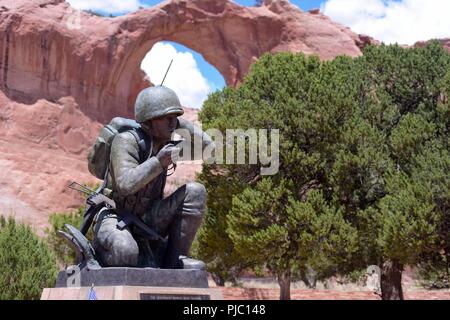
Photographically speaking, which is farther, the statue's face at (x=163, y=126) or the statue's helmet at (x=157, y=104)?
the statue's face at (x=163, y=126)

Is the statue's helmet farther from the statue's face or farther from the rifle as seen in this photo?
the rifle

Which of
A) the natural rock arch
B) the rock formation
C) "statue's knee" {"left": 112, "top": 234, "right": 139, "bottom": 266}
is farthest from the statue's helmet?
the natural rock arch

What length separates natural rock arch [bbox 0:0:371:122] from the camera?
109 ft

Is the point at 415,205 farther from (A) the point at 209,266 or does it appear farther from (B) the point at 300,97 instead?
(A) the point at 209,266

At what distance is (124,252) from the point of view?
541cm

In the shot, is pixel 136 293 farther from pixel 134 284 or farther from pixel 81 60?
pixel 81 60

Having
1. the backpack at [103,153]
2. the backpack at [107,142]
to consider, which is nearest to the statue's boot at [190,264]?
the backpack at [103,153]

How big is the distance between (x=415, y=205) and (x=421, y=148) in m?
2.47

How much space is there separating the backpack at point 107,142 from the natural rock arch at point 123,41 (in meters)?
28.8

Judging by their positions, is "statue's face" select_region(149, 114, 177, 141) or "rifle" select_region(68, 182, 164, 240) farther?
"statue's face" select_region(149, 114, 177, 141)

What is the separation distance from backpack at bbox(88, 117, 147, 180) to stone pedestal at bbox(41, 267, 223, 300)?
109 cm

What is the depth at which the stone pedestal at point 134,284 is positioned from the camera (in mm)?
5191

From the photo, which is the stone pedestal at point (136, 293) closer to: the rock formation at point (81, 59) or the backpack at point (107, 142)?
the backpack at point (107, 142)

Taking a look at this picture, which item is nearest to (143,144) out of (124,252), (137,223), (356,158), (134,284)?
(137,223)
